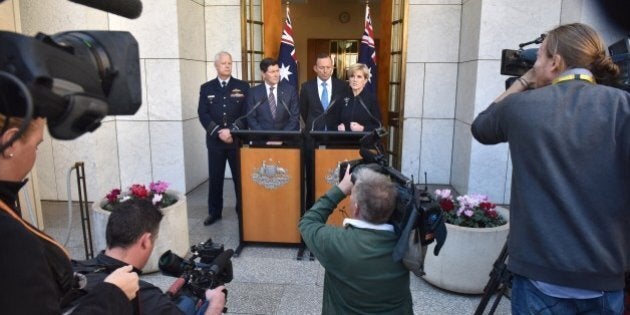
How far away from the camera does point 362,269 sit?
1.60 meters

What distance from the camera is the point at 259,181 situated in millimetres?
3754

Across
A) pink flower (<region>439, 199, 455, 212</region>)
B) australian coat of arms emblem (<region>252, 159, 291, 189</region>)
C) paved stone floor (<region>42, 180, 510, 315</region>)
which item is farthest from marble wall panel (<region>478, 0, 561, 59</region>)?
paved stone floor (<region>42, 180, 510, 315</region>)

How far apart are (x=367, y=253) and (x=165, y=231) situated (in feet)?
7.71

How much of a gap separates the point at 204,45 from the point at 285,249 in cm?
348

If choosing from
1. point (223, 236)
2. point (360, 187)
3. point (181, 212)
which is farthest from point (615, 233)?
point (223, 236)

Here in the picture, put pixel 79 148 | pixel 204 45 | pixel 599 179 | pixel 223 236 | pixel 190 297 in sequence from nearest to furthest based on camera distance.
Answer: pixel 599 179
pixel 190 297
pixel 223 236
pixel 79 148
pixel 204 45

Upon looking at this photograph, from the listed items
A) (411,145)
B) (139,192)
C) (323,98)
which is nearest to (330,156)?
(323,98)

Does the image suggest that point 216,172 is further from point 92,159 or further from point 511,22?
point 511,22

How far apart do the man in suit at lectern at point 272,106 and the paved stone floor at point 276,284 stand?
1123 millimetres

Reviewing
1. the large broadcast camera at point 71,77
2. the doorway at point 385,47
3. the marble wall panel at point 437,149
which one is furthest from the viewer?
the marble wall panel at point 437,149

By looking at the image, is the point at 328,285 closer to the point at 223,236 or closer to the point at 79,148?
the point at 223,236

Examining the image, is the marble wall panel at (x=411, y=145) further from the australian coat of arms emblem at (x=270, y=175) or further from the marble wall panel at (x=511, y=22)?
the australian coat of arms emblem at (x=270, y=175)

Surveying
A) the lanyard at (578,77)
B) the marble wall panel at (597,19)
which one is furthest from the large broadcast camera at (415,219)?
the marble wall panel at (597,19)

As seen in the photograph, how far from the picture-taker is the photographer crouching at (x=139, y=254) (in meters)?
1.51
